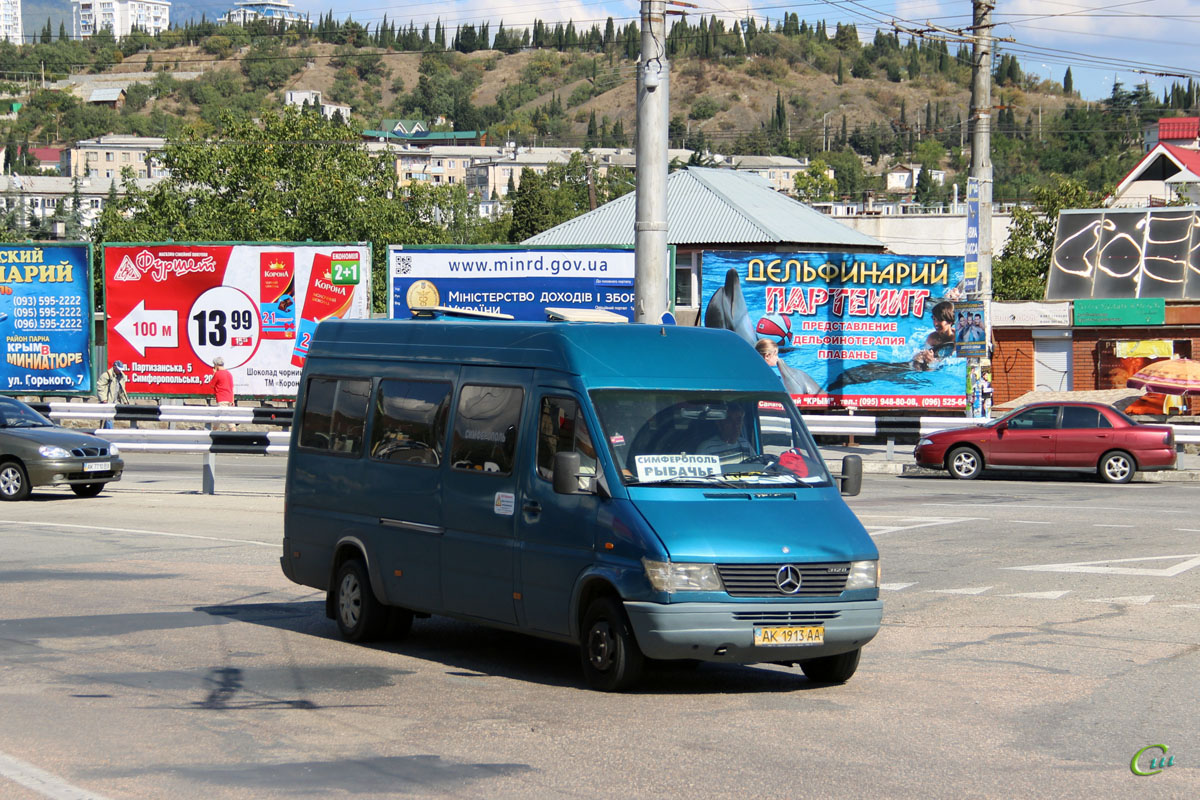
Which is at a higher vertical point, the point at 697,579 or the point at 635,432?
the point at 635,432

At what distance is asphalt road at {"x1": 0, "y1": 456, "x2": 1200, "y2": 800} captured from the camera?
6598 millimetres

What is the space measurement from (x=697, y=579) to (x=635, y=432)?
3.65 ft

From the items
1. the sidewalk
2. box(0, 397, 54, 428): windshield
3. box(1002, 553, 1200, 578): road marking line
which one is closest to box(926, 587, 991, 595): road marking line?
box(1002, 553, 1200, 578): road marking line

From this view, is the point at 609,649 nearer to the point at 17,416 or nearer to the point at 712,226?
the point at 17,416

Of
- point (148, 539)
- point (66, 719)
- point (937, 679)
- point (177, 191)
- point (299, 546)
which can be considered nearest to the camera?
point (66, 719)

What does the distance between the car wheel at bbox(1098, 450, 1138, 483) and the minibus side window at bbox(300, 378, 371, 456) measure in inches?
689

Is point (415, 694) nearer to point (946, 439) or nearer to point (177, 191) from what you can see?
point (946, 439)

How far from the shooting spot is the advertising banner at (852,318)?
3362cm

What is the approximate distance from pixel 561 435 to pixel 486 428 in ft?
2.41

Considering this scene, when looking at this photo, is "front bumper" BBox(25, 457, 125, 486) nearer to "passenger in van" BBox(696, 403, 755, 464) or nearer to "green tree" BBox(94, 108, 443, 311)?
"passenger in van" BBox(696, 403, 755, 464)

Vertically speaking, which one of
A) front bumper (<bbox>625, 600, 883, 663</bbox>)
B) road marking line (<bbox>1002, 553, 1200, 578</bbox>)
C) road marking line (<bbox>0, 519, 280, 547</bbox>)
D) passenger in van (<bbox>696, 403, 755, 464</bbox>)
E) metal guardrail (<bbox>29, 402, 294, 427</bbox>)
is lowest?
road marking line (<bbox>0, 519, 280, 547</bbox>)

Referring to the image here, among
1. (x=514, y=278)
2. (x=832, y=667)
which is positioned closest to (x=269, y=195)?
(x=514, y=278)

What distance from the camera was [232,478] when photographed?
961 inches

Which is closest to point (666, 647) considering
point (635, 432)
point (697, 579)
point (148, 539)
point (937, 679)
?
point (697, 579)
